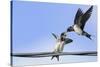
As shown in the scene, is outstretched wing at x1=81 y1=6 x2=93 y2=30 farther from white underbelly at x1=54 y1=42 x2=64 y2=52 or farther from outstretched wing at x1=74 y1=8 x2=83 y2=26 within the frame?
white underbelly at x1=54 y1=42 x2=64 y2=52

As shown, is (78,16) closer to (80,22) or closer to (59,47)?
(80,22)

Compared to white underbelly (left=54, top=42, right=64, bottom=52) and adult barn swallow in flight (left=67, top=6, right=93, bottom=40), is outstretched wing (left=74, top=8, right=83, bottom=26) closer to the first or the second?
adult barn swallow in flight (left=67, top=6, right=93, bottom=40)

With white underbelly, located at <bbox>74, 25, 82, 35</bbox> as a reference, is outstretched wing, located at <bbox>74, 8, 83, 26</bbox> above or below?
above

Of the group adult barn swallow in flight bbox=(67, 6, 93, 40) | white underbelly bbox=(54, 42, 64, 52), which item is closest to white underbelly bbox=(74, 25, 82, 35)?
adult barn swallow in flight bbox=(67, 6, 93, 40)

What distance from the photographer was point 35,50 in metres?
1.98

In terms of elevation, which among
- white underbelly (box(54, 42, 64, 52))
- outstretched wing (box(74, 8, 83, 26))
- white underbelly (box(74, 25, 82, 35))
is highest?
outstretched wing (box(74, 8, 83, 26))

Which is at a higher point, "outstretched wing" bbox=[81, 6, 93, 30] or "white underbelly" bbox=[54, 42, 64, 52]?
"outstretched wing" bbox=[81, 6, 93, 30]

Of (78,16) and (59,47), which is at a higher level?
(78,16)

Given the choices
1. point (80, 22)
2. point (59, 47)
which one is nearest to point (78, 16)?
point (80, 22)

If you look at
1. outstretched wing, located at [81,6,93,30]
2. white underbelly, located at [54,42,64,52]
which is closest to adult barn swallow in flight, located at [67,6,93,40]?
outstretched wing, located at [81,6,93,30]

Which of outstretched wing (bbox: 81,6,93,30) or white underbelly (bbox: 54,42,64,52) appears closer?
white underbelly (bbox: 54,42,64,52)

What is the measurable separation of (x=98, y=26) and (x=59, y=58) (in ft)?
1.83

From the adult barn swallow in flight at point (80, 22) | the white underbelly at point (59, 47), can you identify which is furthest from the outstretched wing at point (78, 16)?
the white underbelly at point (59, 47)

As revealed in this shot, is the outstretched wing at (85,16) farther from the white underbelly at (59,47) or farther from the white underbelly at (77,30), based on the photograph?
the white underbelly at (59,47)
